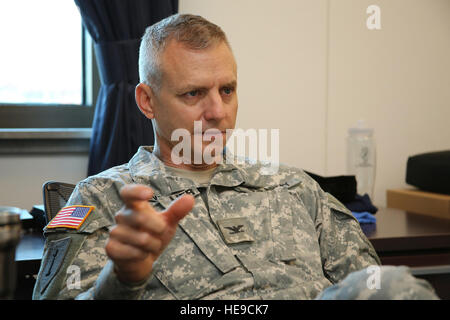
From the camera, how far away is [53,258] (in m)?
1.20

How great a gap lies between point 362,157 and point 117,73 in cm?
108

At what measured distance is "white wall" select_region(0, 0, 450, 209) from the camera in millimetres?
2322

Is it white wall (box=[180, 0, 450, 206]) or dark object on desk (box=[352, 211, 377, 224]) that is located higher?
white wall (box=[180, 0, 450, 206])

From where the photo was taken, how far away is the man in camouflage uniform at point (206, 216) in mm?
1207

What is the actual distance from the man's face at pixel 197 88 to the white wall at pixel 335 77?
890 mm

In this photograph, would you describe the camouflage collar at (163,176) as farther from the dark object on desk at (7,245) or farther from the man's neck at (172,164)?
the dark object on desk at (7,245)

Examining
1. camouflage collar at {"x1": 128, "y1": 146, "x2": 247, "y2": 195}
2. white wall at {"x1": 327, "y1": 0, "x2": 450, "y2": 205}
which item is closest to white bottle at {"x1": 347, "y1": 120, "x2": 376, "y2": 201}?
white wall at {"x1": 327, "y1": 0, "x2": 450, "y2": 205}

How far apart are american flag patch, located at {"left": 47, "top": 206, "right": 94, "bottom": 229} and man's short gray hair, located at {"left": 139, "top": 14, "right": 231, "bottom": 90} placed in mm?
361

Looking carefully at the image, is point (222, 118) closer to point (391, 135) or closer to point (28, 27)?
point (28, 27)

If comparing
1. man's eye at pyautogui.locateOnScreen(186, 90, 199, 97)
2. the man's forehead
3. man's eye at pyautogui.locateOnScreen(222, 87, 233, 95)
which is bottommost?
man's eye at pyautogui.locateOnScreen(186, 90, 199, 97)

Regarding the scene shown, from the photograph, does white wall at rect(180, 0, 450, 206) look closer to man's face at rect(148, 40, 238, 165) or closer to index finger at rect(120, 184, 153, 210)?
man's face at rect(148, 40, 238, 165)

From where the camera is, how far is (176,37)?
1.38 m
